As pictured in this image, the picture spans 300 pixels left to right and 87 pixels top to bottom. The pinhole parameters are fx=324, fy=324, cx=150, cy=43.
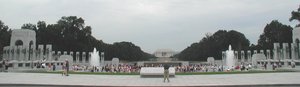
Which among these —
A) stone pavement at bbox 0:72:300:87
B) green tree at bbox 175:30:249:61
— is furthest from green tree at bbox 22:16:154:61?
stone pavement at bbox 0:72:300:87

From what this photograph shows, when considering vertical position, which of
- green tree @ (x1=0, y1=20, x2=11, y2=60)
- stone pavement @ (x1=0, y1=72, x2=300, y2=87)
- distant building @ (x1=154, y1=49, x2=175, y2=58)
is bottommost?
stone pavement @ (x1=0, y1=72, x2=300, y2=87)

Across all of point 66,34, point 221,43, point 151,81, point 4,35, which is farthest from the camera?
point 221,43

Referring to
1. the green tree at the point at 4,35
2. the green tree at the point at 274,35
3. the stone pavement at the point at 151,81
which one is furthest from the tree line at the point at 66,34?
the stone pavement at the point at 151,81

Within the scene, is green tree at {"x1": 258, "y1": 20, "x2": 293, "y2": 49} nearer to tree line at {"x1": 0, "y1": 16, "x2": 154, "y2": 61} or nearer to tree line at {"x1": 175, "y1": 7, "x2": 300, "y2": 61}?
tree line at {"x1": 175, "y1": 7, "x2": 300, "y2": 61}

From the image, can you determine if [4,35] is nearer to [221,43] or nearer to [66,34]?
[66,34]

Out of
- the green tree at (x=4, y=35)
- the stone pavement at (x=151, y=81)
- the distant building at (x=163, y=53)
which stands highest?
the green tree at (x=4, y=35)

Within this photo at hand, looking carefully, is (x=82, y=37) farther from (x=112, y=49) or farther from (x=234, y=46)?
(x=234, y=46)

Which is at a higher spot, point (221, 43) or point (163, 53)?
point (221, 43)

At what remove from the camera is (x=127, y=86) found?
15289mm

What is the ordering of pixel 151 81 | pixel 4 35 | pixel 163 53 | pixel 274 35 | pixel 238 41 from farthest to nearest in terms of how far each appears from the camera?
pixel 163 53, pixel 238 41, pixel 274 35, pixel 4 35, pixel 151 81

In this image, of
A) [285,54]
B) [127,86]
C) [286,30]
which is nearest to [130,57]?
[286,30]

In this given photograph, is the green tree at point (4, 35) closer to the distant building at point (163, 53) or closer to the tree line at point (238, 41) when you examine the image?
the tree line at point (238, 41)

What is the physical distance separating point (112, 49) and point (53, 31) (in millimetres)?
28000

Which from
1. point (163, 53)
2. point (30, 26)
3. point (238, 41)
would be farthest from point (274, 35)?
point (30, 26)
